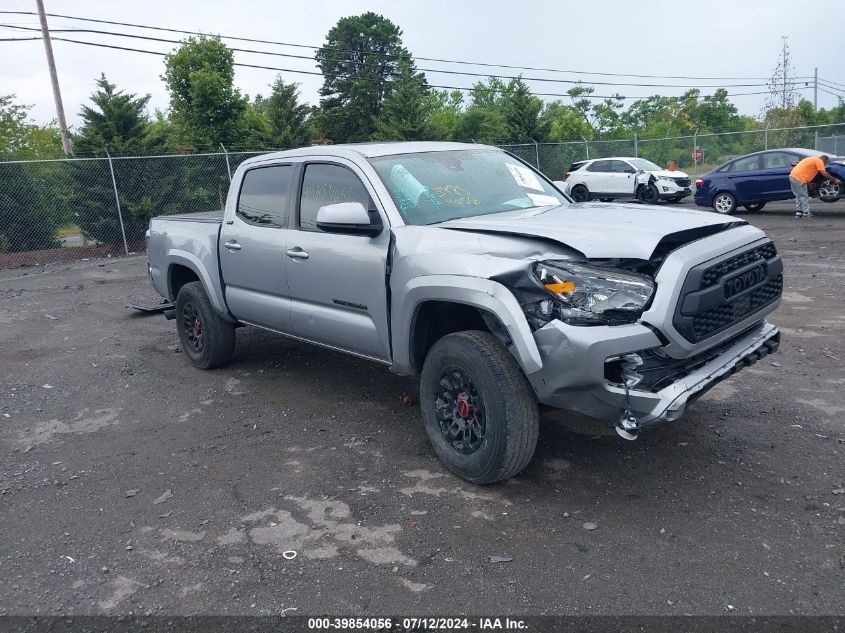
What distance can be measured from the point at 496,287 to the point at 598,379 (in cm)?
70

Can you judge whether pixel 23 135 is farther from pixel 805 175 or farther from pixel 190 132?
pixel 805 175

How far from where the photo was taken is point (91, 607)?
3.20m

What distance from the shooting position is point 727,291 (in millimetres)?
3779

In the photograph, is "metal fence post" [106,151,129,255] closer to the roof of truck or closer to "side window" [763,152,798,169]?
the roof of truck

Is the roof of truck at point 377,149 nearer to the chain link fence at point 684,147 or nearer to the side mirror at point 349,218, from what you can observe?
the side mirror at point 349,218

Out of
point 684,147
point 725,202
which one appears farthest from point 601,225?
point 684,147

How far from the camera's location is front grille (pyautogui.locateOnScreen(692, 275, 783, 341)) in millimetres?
3643

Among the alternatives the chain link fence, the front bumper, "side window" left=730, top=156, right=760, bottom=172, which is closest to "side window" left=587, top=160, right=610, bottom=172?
the chain link fence

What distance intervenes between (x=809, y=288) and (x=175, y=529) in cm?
788

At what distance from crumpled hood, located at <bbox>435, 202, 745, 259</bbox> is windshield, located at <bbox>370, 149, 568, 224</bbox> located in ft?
0.60

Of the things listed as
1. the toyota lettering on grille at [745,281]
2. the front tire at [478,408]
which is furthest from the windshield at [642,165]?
the front tire at [478,408]

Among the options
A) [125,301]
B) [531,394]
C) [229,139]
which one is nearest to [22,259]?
[125,301]

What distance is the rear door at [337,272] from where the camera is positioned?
14.9ft

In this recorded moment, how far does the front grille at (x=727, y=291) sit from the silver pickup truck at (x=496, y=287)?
12 mm
